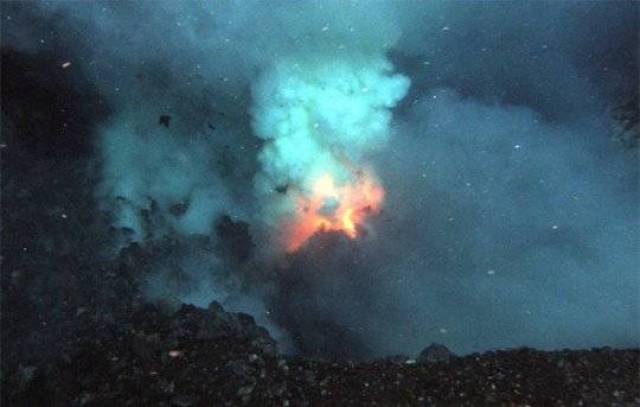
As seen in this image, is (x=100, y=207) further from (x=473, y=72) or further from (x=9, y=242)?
(x=473, y=72)

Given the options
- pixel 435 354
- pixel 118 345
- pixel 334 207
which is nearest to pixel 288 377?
pixel 435 354

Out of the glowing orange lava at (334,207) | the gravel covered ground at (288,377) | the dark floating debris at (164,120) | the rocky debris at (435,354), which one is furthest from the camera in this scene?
the glowing orange lava at (334,207)

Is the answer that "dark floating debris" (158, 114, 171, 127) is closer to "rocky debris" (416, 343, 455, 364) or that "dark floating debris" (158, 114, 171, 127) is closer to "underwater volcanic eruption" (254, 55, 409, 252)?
"underwater volcanic eruption" (254, 55, 409, 252)

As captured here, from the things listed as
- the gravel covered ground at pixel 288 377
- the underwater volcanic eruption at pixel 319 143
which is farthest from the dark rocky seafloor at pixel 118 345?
the underwater volcanic eruption at pixel 319 143

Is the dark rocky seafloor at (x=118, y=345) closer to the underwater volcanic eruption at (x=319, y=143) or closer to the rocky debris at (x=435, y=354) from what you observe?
the rocky debris at (x=435, y=354)

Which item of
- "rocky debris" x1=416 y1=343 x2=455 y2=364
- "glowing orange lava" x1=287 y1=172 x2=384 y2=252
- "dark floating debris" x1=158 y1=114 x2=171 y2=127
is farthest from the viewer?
"glowing orange lava" x1=287 y1=172 x2=384 y2=252

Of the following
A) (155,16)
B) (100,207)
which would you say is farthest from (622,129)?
(100,207)

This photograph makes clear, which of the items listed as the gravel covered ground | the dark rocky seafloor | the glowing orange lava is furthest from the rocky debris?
the glowing orange lava
